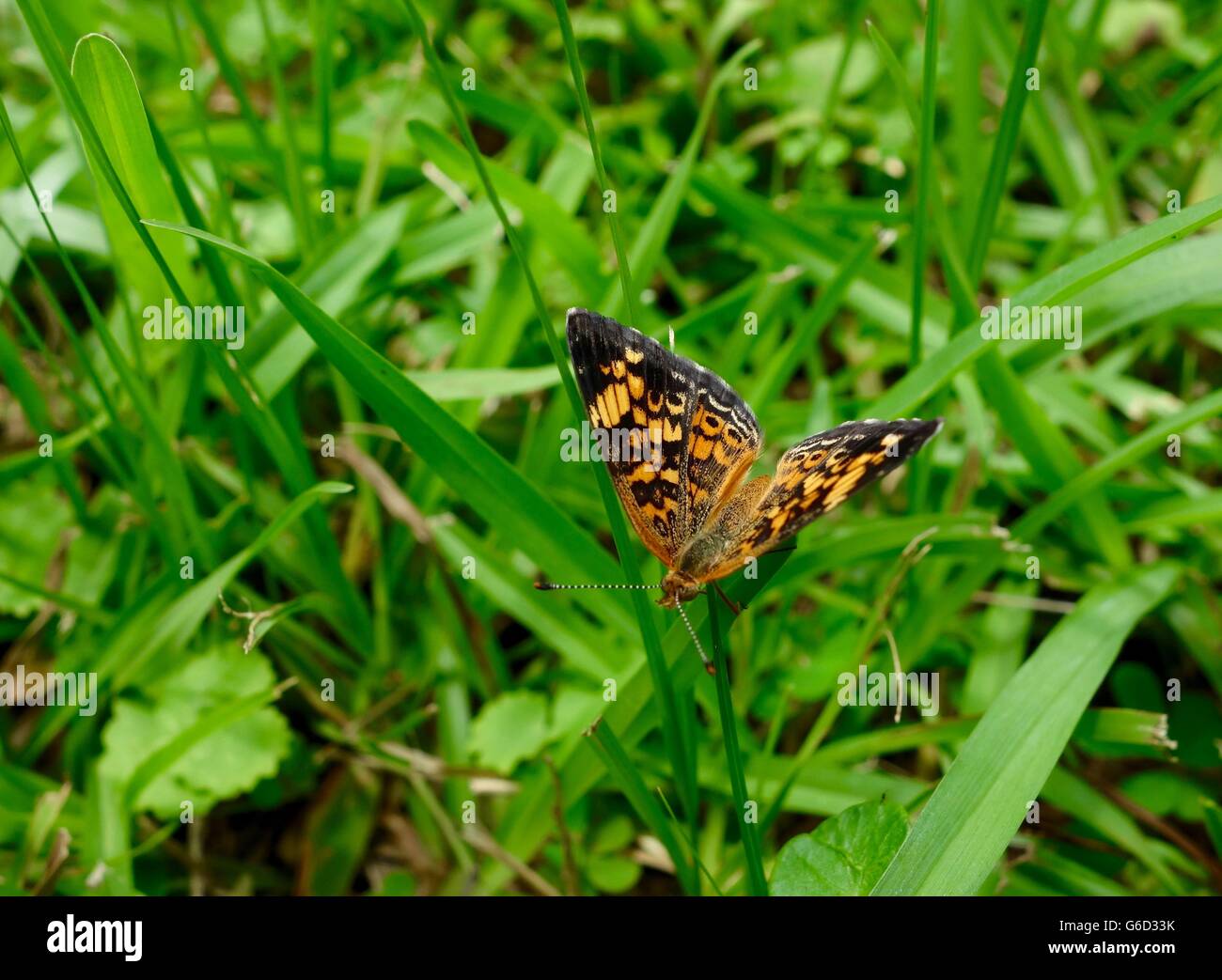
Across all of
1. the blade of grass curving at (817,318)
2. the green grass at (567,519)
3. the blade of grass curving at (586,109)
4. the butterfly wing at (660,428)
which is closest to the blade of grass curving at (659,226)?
the green grass at (567,519)

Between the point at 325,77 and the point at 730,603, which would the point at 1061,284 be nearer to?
the point at 730,603

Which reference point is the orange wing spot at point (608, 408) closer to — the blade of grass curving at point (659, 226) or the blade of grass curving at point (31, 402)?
the blade of grass curving at point (659, 226)

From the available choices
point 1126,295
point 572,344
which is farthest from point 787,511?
point 1126,295
